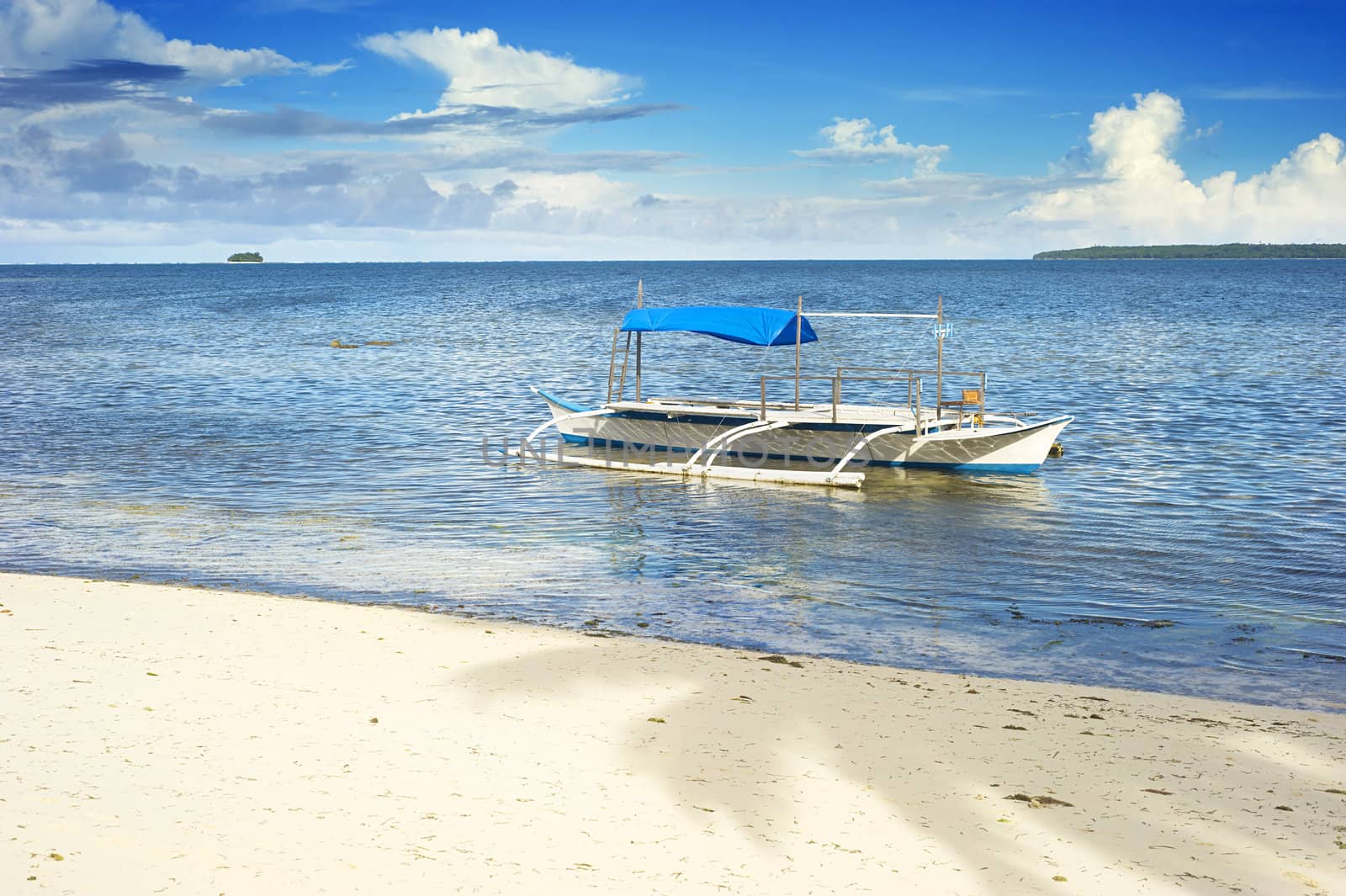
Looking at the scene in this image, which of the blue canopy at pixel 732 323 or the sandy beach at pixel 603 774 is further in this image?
the blue canopy at pixel 732 323

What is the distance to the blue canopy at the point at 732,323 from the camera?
76.5 feet

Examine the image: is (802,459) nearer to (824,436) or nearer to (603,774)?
(824,436)

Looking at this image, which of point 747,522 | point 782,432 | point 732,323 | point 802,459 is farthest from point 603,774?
point 732,323

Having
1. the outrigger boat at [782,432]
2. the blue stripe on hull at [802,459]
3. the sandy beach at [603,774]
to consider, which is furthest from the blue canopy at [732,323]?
the sandy beach at [603,774]

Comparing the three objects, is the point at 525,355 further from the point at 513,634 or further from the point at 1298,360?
the point at 513,634

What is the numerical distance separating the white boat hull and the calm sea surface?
56 centimetres

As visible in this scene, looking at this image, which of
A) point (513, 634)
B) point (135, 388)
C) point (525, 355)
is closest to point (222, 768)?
point (513, 634)

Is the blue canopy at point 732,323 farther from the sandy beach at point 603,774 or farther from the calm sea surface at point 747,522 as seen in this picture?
the sandy beach at point 603,774

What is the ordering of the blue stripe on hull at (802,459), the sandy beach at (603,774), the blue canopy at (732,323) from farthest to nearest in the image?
the blue canopy at (732,323)
the blue stripe on hull at (802,459)
the sandy beach at (603,774)

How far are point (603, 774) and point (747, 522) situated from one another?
10732mm

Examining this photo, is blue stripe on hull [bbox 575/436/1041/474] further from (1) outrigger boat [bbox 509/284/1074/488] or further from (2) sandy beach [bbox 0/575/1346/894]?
(2) sandy beach [bbox 0/575/1346/894]

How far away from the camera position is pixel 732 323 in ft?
77.7

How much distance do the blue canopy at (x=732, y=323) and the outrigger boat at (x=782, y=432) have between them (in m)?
0.02

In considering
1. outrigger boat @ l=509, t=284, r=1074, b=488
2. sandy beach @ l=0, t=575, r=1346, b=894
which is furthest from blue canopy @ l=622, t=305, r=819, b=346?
sandy beach @ l=0, t=575, r=1346, b=894
